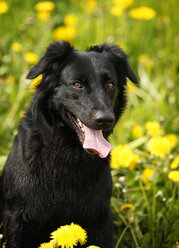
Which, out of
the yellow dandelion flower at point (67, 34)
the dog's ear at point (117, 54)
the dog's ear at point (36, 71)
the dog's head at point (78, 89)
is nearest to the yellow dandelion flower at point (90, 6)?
the yellow dandelion flower at point (67, 34)

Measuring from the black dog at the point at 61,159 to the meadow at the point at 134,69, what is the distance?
1.14 feet

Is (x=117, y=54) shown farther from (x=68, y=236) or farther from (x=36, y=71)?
(x=68, y=236)

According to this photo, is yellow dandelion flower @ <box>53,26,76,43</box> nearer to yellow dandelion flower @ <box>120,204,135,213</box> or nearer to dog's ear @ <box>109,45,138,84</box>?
dog's ear @ <box>109,45,138,84</box>

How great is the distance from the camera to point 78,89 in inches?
107

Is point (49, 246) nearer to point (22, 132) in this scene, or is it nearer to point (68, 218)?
point (68, 218)

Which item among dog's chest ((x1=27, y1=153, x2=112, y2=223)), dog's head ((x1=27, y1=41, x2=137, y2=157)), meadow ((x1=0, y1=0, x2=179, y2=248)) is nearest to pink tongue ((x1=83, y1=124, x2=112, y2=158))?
dog's head ((x1=27, y1=41, x2=137, y2=157))

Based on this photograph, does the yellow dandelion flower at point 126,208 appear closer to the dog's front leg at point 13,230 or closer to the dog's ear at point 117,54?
the dog's front leg at point 13,230

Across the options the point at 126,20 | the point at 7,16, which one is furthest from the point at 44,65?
the point at 7,16

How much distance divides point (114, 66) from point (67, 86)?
469 mm

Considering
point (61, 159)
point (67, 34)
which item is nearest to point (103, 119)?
point (61, 159)

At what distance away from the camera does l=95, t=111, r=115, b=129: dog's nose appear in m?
2.50

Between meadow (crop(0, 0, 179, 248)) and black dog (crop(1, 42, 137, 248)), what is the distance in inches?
13.7

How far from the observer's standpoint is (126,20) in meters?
5.87

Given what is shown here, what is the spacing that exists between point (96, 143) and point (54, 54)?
0.72m
